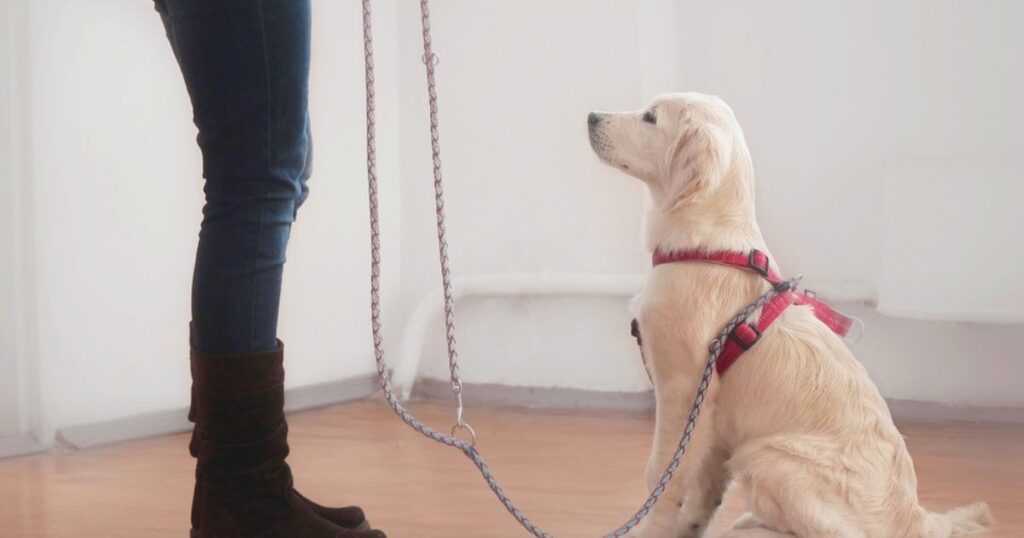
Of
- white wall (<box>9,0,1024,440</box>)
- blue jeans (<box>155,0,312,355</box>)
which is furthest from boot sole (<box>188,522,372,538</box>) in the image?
white wall (<box>9,0,1024,440</box>)

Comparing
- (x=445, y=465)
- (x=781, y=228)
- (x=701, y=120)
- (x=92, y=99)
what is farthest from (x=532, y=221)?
(x=701, y=120)

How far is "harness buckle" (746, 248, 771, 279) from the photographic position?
200 centimetres

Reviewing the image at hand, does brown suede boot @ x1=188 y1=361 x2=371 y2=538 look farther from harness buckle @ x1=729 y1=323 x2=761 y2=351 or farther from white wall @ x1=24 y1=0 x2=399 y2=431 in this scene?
white wall @ x1=24 y1=0 x2=399 y2=431

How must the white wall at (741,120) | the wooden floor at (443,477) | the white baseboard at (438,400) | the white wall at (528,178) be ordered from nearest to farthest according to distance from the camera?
the wooden floor at (443,477) < the white baseboard at (438,400) < the white wall at (741,120) < the white wall at (528,178)

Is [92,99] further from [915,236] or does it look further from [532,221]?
[915,236]

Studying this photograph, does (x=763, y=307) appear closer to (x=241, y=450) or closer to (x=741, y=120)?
(x=241, y=450)

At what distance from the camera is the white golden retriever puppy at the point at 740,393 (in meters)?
1.86

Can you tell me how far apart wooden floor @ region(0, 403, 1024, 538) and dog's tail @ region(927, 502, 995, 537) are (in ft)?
0.80

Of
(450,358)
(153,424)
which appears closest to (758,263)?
(450,358)

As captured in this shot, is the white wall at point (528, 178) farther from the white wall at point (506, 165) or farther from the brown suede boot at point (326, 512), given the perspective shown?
the brown suede boot at point (326, 512)

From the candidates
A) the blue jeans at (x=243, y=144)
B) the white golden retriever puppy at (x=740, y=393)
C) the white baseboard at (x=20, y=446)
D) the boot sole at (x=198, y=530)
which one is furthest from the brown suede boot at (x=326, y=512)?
the white baseboard at (x=20, y=446)

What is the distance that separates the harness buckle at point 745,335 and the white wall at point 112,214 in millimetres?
1927

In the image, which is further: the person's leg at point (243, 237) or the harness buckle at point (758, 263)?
the harness buckle at point (758, 263)

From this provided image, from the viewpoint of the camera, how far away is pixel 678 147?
2.10 metres
